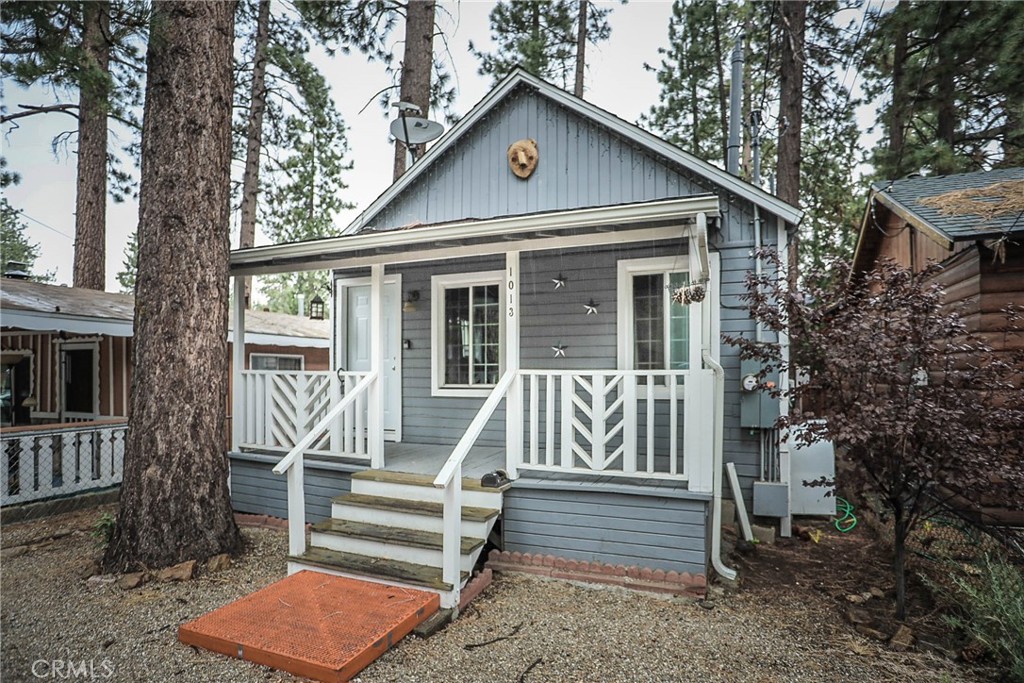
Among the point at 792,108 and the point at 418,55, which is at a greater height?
the point at 418,55

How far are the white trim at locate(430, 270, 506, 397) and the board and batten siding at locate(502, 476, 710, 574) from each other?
2.33 m


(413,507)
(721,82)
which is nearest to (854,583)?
(413,507)

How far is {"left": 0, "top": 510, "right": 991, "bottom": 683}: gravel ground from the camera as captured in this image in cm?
309

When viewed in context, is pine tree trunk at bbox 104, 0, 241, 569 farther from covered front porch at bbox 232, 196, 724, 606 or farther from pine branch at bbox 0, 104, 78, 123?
pine branch at bbox 0, 104, 78, 123

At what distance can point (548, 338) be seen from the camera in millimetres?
6496

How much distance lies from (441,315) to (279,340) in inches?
196

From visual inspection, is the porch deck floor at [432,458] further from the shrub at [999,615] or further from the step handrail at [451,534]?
the shrub at [999,615]

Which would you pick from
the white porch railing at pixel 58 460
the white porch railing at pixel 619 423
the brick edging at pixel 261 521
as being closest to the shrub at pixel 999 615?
the white porch railing at pixel 619 423

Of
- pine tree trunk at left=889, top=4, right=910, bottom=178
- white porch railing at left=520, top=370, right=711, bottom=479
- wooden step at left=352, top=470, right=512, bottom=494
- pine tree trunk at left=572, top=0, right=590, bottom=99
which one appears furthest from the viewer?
pine tree trunk at left=572, top=0, right=590, bottom=99

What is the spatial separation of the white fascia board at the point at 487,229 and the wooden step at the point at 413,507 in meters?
2.21

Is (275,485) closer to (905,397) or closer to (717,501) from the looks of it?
(717,501)

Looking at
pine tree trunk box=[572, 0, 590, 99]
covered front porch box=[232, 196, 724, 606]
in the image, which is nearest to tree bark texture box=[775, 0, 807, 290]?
pine tree trunk box=[572, 0, 590, 99]

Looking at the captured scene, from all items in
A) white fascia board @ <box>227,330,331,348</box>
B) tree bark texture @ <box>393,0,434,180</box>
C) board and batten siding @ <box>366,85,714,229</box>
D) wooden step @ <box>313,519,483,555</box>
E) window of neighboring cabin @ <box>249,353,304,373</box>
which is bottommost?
wooden step @ <box>313,519,483,555</box>

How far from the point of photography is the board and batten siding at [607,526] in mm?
4125
